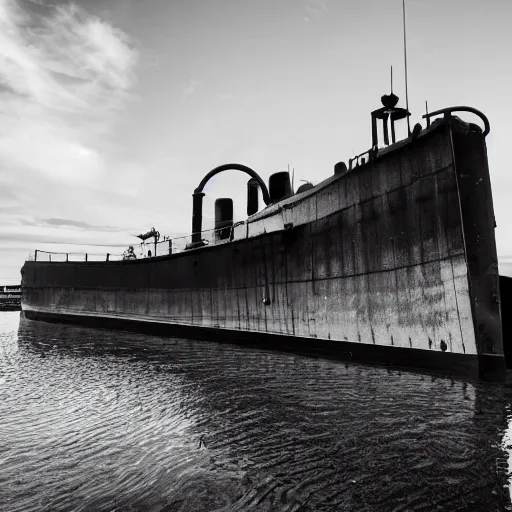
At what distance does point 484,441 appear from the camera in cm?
407

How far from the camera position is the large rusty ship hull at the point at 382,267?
762 cm

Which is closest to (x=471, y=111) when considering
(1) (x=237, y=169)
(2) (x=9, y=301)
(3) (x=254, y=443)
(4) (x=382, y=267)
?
(4) (x=382, y=267)

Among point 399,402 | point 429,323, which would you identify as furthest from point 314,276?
point 399,402

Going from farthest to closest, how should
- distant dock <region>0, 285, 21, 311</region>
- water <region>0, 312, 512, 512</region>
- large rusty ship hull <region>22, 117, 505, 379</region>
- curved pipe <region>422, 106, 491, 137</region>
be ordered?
distant dock <region>0, 285, 21, 311</region>, curved pipe <region>422, 106, 491, 137</region>, large rusty ship hull <region>22, 117, 505, 379</region>, water <region>0, 312, 512, 512</region>

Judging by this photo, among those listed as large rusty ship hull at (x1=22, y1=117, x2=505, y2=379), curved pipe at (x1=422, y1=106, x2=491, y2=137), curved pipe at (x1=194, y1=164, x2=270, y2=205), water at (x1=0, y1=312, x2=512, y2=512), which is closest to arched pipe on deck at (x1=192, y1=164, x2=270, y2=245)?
curved pipe at (x1=194, y1=164, x2=270, y2=205)

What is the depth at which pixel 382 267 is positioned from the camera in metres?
9.36

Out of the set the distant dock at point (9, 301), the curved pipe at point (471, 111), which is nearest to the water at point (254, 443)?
the curved pipe at point (471, 111)

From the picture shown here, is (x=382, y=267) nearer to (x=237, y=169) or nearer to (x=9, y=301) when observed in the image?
(x=237, y=169)

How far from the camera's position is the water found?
2.97 m

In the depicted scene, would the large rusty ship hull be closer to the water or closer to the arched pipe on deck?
the water

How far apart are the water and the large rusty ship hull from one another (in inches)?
45.7

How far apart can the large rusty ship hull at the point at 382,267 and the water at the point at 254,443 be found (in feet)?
3.81

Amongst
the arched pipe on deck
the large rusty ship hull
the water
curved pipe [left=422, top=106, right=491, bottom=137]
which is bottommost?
the water

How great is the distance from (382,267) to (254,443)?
6274 millimetres
